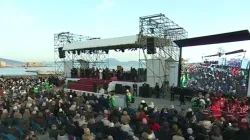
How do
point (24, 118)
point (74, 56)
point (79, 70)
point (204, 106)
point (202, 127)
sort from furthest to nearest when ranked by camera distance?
point (74, 56) < point (79, 70) < point (204, 106) < point (24, 118) < point (202, 127)

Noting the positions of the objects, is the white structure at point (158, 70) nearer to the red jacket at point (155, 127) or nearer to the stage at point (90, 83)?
the stage at point (90, 83)

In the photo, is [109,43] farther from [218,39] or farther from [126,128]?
[126,128]

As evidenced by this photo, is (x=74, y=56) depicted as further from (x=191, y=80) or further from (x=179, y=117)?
(x=179, y=117)

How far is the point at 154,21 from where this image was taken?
829 inches

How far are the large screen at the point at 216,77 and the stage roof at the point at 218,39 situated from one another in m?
1.32

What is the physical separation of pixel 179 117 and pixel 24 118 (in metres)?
5.80

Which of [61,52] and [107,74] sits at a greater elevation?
[61,52]

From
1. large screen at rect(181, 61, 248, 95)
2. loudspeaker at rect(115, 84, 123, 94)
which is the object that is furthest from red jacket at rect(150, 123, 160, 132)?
loudspeaker at rect(115, 84, 123, 94)

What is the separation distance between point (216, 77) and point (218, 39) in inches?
86.7

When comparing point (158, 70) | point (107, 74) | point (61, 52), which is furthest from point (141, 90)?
point (61, 52)

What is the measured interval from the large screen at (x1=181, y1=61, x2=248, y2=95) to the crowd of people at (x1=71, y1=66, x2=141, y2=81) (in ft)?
15.6

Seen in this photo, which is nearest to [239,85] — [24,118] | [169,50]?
[169,50]

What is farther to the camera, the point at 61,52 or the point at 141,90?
the point at 61,52

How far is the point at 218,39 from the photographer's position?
1620cm
